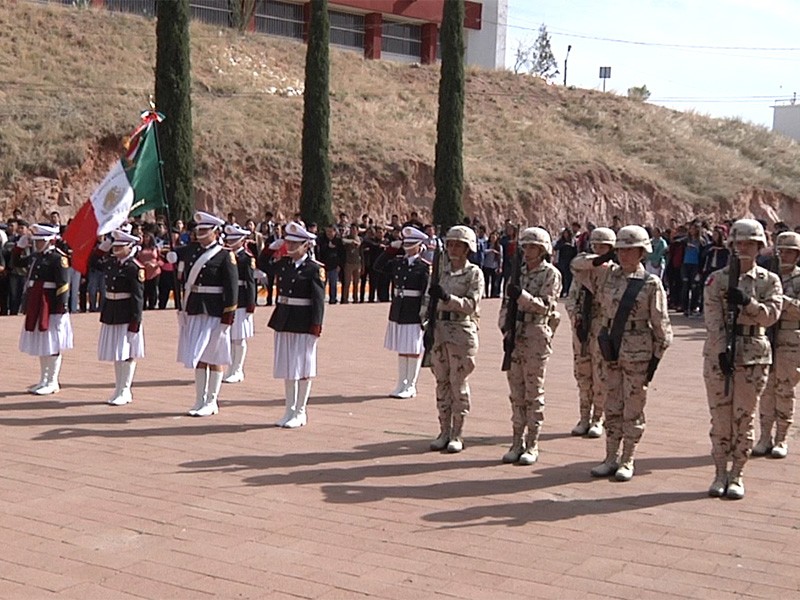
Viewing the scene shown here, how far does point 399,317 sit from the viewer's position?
43.9 ft

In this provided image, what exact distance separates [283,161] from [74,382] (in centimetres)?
2629

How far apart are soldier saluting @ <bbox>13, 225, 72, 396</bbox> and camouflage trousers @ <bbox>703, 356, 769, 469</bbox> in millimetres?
7678

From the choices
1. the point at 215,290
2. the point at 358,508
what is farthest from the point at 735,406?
the point at 215,290

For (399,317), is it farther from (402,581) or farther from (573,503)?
(402,581)

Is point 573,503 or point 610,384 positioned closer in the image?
point 573,503

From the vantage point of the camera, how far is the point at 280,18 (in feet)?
173

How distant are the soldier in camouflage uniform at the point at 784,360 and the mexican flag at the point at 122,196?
7.68 m

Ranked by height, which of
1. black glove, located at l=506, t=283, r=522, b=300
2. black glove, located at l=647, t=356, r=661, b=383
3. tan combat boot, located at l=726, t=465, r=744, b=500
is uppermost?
black glove, located at l=506, t=283, r=522, b=300

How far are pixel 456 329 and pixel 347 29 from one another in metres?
47.5

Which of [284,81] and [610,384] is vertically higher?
[284,81]

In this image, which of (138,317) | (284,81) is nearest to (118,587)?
(138,317)

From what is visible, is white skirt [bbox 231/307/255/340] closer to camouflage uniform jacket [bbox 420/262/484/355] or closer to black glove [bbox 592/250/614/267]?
camouflage uniform jacket [bbox 420/262/484/355]

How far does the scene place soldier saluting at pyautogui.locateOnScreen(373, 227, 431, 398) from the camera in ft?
43.4

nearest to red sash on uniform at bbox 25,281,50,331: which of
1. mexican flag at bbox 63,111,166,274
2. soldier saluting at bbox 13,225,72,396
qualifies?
soldier saluting at bbox 13,225,72,396
